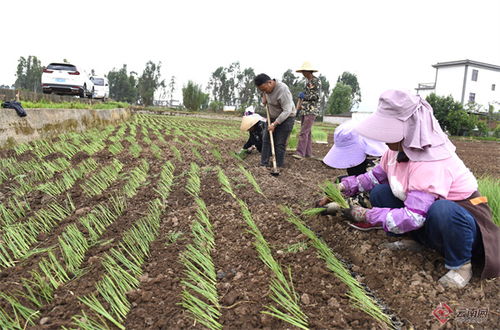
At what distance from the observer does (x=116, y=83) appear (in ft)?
183

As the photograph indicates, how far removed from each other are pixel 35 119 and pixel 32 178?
237cm

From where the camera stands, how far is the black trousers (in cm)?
409

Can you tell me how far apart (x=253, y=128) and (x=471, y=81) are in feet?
122

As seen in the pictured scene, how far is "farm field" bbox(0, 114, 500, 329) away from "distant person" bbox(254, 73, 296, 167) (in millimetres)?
1271

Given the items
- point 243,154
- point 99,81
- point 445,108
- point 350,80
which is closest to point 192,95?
point 99,81

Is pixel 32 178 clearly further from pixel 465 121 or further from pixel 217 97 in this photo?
pixel 217 97

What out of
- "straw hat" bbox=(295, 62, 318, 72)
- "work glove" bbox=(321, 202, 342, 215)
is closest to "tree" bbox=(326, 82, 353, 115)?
"straw hat" bbox=(295, 62, 318, 72)

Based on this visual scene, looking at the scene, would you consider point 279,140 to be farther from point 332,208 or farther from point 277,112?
point 332,208

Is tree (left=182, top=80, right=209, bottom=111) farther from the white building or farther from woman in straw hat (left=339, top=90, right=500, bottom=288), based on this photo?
woman in straw hat (left=339, top=90, right=500, bottom=288)

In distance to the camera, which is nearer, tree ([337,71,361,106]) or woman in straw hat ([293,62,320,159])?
woman in straw hat ([293,62,320,159])

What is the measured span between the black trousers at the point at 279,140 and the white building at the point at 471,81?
3421 cm

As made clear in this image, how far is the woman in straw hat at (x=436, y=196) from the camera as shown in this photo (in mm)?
1503

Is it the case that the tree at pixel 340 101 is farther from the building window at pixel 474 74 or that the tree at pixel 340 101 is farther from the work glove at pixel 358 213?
the work glove at pixel 358 213

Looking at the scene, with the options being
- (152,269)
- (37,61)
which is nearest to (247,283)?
(152,269)
